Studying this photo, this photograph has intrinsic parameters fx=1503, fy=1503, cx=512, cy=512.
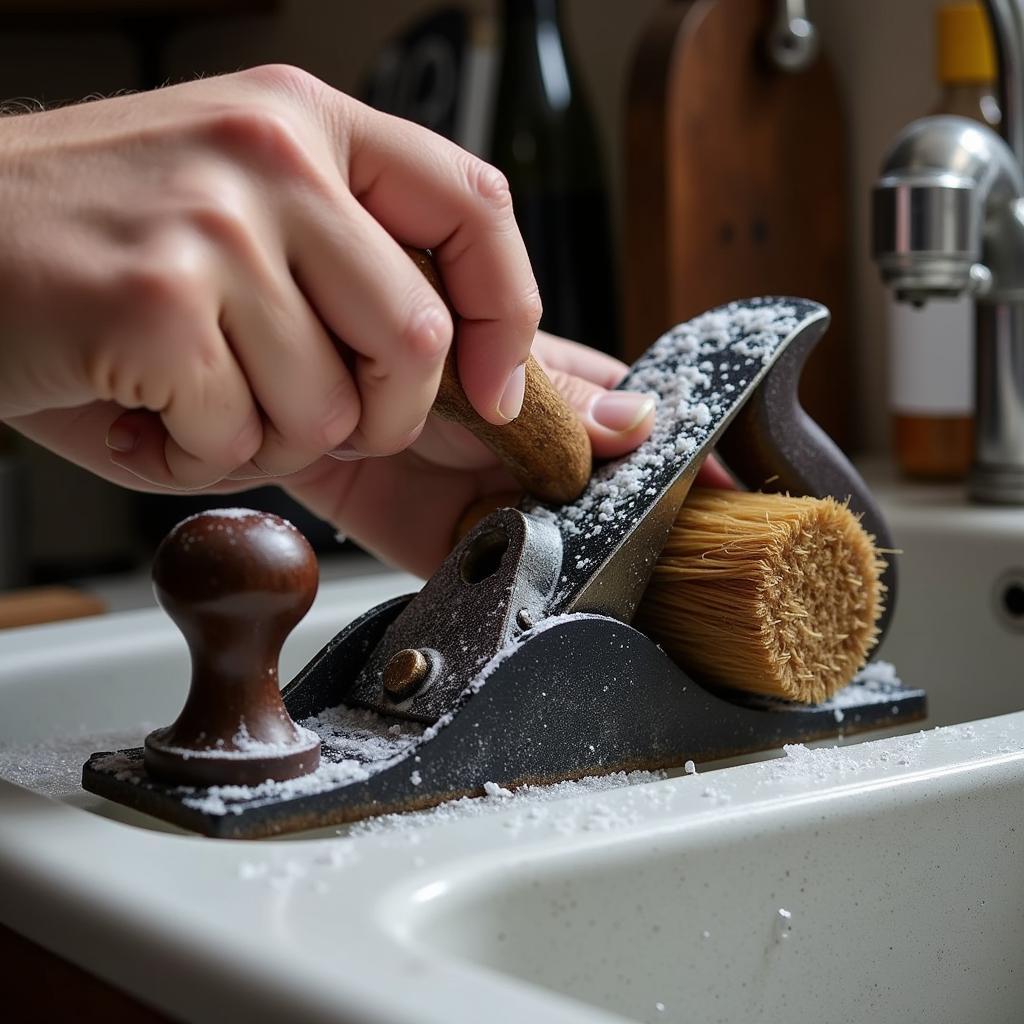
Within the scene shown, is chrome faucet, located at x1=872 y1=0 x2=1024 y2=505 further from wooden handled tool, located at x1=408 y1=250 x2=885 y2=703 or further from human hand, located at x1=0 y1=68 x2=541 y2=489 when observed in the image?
human hand, located at x1=0 y1=68 x2=541 y2=489

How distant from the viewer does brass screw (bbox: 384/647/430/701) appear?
58 centimetres

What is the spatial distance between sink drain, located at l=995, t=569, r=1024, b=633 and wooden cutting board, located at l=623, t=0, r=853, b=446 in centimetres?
42

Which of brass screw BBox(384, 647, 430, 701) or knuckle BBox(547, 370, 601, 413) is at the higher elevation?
knuckle BBox(547, 370, 601, 413)

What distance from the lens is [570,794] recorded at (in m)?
0.56

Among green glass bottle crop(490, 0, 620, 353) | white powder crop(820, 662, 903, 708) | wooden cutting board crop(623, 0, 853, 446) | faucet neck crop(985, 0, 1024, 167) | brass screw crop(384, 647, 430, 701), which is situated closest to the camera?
brass screw crop(384, 647, 430, 701)

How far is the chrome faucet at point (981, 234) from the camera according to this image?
90 cm

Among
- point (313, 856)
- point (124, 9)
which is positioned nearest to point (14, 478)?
point (124, 9)

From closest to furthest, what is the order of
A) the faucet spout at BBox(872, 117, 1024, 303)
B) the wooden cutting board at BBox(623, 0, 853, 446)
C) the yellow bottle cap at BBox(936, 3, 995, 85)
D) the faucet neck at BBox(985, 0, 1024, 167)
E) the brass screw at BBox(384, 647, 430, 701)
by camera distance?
the brass screw at BBox(384, 647, 430, 701) → the faucet spout at BBox(872, 117, 1024, 303) → the faucet neck at BBox(985, 0, 1024, 167) → the yellow bottle cap at BBox(936, 3, 995, 85) → the wooden cutting board at BBox(623, 0, 853, 446)

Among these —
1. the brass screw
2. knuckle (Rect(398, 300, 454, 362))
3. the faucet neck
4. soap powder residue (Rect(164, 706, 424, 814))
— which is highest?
the faucet neck

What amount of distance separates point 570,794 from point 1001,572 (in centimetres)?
48

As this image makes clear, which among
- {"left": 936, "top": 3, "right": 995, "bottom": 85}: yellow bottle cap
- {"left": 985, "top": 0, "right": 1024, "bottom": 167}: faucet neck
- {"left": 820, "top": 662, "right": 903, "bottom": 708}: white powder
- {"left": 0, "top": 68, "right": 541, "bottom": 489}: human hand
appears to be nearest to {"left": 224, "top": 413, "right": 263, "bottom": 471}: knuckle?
{"left": 0, "top": 68, "right": 541, "bottom": 489}: human hand

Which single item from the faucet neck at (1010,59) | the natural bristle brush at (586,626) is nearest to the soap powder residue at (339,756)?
the natural bristle brush at (586,626)

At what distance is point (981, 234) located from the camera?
98 centimetres

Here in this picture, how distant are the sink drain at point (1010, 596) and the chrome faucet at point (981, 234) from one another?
0.37ft
